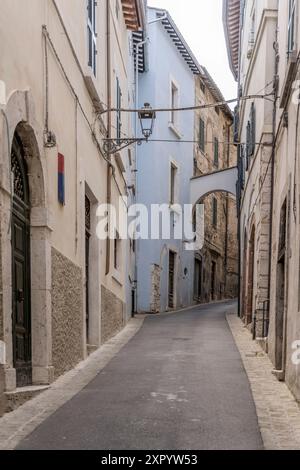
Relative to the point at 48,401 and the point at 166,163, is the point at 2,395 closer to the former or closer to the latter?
the point at 48,401

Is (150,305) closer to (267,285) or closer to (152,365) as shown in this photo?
(267,285)

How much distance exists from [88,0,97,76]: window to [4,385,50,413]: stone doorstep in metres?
5.77

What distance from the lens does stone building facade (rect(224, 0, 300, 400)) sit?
727 centimetres

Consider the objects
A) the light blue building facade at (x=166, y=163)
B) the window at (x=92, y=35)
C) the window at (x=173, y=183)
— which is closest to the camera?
the window at (x=92, y=35)

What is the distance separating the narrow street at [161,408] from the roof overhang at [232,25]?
15.1 m

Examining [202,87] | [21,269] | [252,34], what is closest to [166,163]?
[202,87]

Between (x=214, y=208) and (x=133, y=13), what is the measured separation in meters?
14.1

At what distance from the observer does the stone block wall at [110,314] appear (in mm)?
11844

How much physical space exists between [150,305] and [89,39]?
11856mm

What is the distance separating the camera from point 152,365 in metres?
8.82

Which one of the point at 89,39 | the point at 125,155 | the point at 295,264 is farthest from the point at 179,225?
the point at 295,264

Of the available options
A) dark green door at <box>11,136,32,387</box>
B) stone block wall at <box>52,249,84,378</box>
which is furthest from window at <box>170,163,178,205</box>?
dark green door at <box>11,136,32,387</box>

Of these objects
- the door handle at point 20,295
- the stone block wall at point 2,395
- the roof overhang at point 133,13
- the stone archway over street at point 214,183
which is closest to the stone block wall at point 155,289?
the stone archway over street at point 214,183

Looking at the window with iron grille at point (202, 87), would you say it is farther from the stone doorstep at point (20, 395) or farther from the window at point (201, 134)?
the stone doorstep at point (20, 395)
